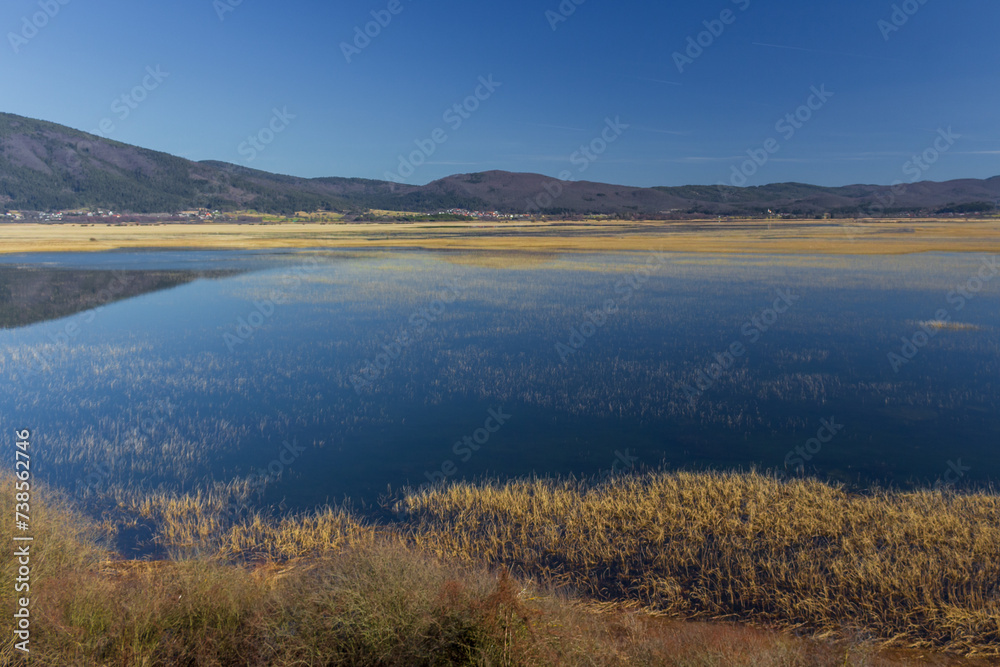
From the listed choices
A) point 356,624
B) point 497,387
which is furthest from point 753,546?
point 497,387

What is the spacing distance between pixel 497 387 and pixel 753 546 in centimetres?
831

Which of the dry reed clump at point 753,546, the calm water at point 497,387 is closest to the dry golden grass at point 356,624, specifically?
the dry reed clump at point 753,546

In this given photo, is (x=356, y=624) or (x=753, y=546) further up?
(x=356, y=624)

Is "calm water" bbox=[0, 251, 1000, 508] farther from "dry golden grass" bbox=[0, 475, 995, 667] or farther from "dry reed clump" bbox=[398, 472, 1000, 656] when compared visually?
"dry golden grass" bbox=[0, 475, 995, 667]

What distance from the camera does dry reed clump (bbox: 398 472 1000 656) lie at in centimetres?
693

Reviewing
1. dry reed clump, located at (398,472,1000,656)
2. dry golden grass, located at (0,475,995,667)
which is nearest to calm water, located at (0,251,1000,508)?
dry reed clump, located at (398,472,1000,656)

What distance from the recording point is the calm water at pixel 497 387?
11383 mm

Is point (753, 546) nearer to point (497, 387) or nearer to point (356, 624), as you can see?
point (356, 624)

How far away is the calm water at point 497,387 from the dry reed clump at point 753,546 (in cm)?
113

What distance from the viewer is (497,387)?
1573cm

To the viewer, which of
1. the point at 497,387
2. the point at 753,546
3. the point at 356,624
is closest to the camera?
the point at 356,624

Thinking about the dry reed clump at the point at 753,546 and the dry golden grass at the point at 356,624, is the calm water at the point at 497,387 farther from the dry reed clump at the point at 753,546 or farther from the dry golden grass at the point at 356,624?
the dry golden grass at the point at 356,624

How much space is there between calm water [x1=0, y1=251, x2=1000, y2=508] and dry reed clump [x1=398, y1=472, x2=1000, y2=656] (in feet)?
3.72

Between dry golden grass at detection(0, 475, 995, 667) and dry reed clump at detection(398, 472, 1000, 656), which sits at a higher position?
dry golden grass at detection(0, 475, 995, 667)
